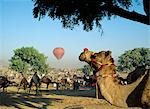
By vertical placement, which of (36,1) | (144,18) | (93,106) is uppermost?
(36,1)

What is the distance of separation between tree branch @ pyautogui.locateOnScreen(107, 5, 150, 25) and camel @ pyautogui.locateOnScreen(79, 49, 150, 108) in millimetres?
3942

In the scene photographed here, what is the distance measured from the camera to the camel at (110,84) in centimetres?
729

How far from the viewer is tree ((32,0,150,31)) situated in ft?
37.7

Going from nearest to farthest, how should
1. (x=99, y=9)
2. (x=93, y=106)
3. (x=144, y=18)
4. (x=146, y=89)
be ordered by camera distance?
(x=146, y=89), (x=144, y=18), (x=99, y=9), (x=93, y=106)

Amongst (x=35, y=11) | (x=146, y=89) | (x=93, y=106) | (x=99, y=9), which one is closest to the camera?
(x=146, y=89)

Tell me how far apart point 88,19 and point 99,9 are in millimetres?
680

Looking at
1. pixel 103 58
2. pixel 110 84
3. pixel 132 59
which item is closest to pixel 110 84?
pixel 110 84

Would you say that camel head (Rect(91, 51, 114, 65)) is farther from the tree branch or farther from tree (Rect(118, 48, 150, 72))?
tree (Rect(118, 48, 150, 72))

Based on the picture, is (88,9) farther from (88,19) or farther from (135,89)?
(135,89)

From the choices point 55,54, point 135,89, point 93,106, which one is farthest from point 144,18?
point 55,54

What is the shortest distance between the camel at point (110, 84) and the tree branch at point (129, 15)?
12.9 feet

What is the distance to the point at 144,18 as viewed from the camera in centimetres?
1121

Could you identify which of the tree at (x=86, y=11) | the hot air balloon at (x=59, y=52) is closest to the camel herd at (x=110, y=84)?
the tree at (x=86, y=11)

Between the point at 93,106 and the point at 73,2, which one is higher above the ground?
the point at 73,2
